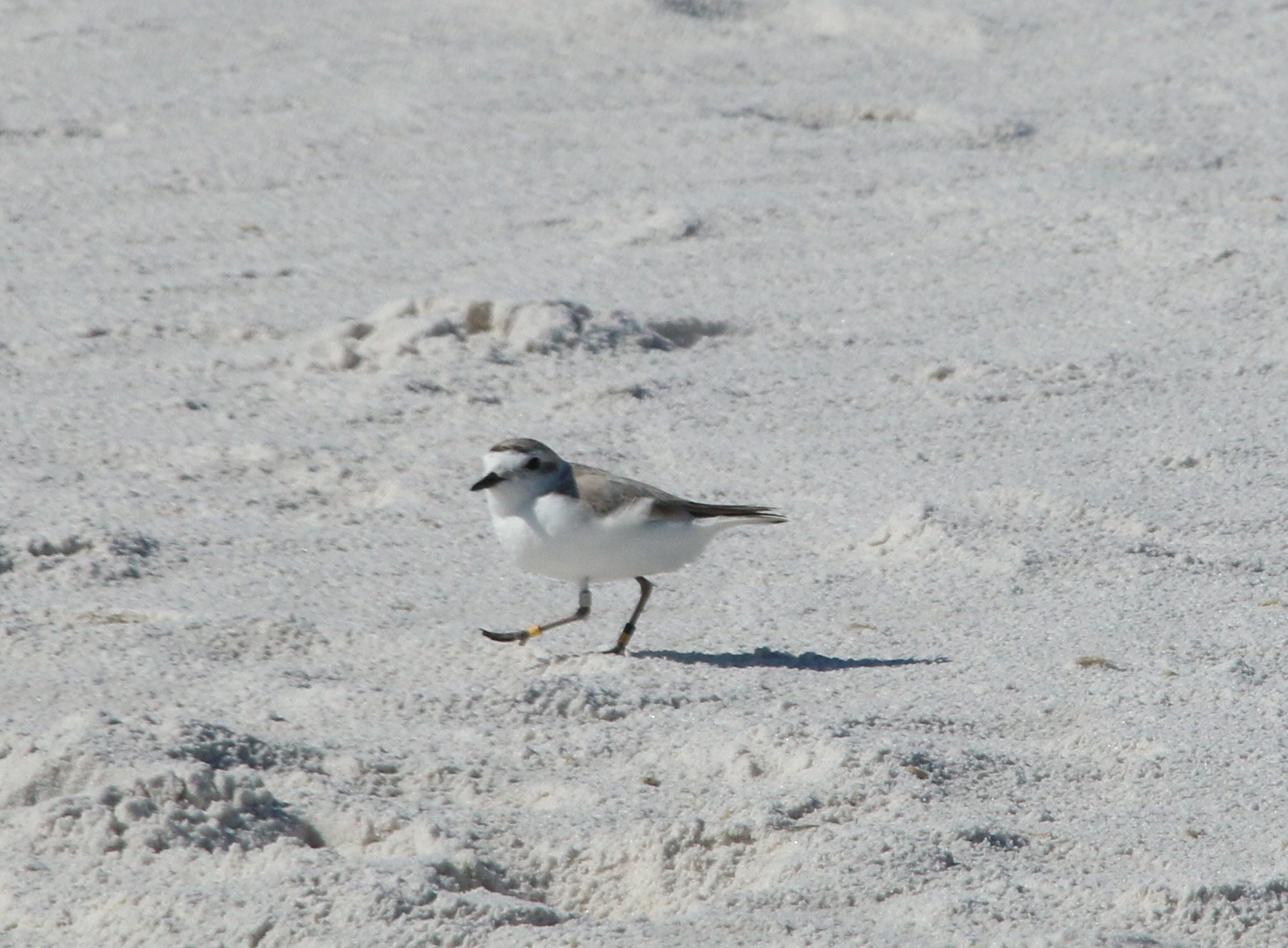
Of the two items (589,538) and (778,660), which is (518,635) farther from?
(778,660)

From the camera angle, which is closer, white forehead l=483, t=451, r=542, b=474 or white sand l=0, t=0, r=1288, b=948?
white sand l=0, t=0, r=1288, b=948

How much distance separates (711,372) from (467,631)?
2001 mm

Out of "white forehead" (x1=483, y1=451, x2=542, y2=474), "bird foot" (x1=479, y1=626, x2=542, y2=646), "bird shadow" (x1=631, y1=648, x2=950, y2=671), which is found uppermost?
"white forehead" (x1=483, y1=451, x2=542, y2=474)

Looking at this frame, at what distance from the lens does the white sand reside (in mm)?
3203

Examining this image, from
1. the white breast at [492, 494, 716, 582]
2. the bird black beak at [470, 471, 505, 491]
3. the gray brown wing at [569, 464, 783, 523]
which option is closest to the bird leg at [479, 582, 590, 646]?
the white breast at [492, 494, 716, 582]

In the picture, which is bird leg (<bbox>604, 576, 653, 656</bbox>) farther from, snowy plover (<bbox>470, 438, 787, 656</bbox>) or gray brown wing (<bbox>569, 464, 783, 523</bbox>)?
gray brown wing (<bbox>569, 464, 783, 523</bbox>)

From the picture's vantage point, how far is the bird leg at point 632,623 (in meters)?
4.21

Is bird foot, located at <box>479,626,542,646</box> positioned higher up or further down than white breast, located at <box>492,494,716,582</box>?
further down

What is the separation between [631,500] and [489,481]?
0.33 metres

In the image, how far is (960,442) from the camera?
18.2 feet

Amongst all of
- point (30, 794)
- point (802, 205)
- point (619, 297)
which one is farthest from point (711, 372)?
point (30, 794)

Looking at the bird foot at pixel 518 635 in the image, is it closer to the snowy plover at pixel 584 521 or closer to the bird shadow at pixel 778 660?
the snowy plover at pixel 584 521

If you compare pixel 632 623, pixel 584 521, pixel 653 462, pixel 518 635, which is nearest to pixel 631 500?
pixel 584 521

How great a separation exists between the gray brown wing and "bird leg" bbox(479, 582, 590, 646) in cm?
23
